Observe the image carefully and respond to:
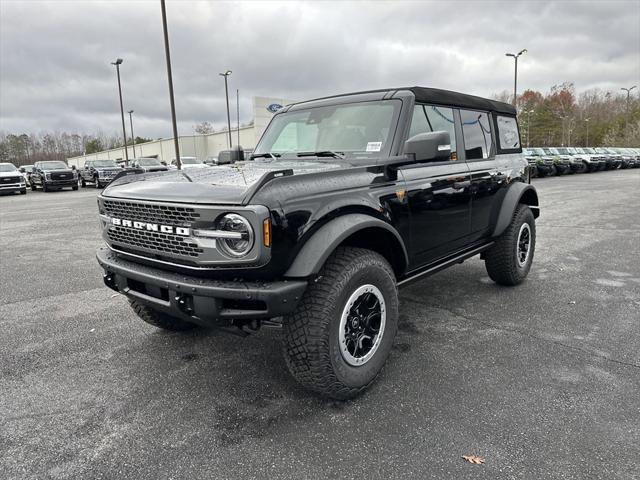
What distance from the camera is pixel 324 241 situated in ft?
7.98

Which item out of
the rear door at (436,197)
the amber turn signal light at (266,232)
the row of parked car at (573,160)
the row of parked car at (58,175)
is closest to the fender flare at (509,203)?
the rear door at (436,197)

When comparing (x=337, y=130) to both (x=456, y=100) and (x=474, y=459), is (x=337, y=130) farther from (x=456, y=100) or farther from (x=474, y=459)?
(x=474, y=459)

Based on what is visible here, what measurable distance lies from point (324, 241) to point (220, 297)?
0.63 m

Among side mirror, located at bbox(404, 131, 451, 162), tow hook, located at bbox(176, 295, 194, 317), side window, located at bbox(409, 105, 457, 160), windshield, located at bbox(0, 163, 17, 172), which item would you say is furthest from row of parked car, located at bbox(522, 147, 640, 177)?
windshield, located at bbox(0, 163, 17, 172)

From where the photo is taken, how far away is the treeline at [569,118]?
76062 mm

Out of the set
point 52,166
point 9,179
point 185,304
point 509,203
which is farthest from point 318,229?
point 52,166

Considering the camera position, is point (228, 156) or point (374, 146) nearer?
point (374, 146)

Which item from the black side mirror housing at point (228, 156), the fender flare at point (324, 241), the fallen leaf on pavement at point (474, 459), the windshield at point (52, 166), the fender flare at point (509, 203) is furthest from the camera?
the windshield at point (52, 166)

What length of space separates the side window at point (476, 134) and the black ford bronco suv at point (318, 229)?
0.05 m

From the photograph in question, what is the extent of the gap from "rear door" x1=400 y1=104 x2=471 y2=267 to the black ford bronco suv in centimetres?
2

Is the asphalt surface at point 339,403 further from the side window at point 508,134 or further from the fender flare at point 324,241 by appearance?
the side window at point 508,134

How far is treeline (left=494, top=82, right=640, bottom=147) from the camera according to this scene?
250ft

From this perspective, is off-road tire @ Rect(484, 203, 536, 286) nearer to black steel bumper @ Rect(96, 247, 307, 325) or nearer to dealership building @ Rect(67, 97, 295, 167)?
black steel bumper @ Rect(96, 247, 307, 325)

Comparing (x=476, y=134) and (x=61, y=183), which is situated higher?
(x=61, y=183)
